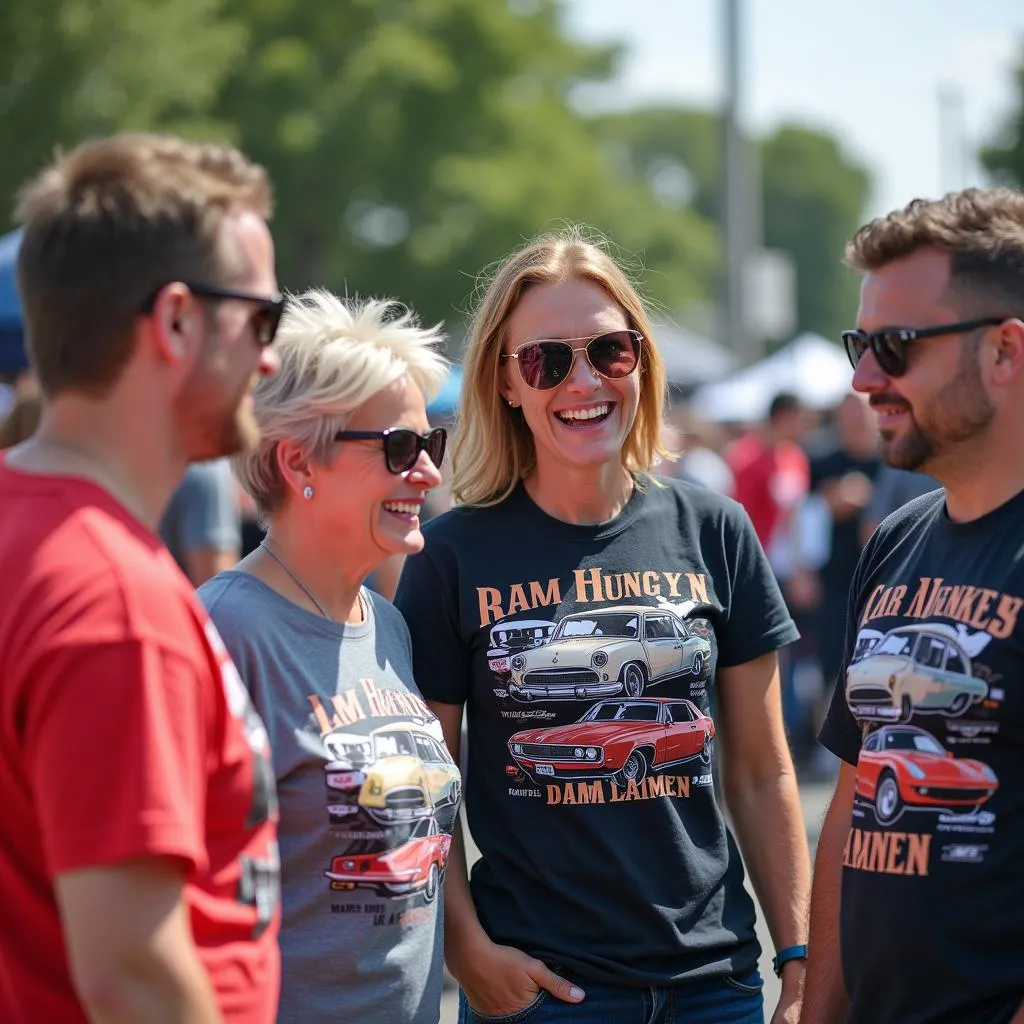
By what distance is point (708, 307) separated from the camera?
173 ft

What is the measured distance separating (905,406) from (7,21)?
1560cm

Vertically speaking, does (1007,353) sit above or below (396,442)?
above

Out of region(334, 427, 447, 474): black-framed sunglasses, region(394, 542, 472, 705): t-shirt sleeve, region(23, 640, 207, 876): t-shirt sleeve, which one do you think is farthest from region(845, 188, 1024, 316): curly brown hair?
region(23, 640, 207, 876): t-shirt sleeve

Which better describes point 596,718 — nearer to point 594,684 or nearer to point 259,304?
point 594,684

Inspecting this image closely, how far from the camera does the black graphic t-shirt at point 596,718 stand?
2850 mm

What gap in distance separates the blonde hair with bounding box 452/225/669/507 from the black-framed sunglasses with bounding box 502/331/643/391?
3.7 inches

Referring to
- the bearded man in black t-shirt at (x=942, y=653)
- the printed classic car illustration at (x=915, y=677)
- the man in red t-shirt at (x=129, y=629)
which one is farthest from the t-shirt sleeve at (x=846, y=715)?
the man in red t-shirt at (x=129, y=629)

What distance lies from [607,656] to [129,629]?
1.39 metres

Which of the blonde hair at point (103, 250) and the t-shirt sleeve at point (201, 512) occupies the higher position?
the blonde hair at point (103, 250)

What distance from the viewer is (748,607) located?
3.08 m

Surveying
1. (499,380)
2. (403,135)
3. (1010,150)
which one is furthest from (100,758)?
(1010,150)

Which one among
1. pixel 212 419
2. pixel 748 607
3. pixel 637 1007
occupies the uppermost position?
pixel 212 419

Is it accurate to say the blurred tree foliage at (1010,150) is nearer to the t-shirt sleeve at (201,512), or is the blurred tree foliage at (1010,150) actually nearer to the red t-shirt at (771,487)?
the red t-shirt at (771,487)

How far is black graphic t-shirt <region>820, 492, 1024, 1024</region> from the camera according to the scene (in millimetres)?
2326
